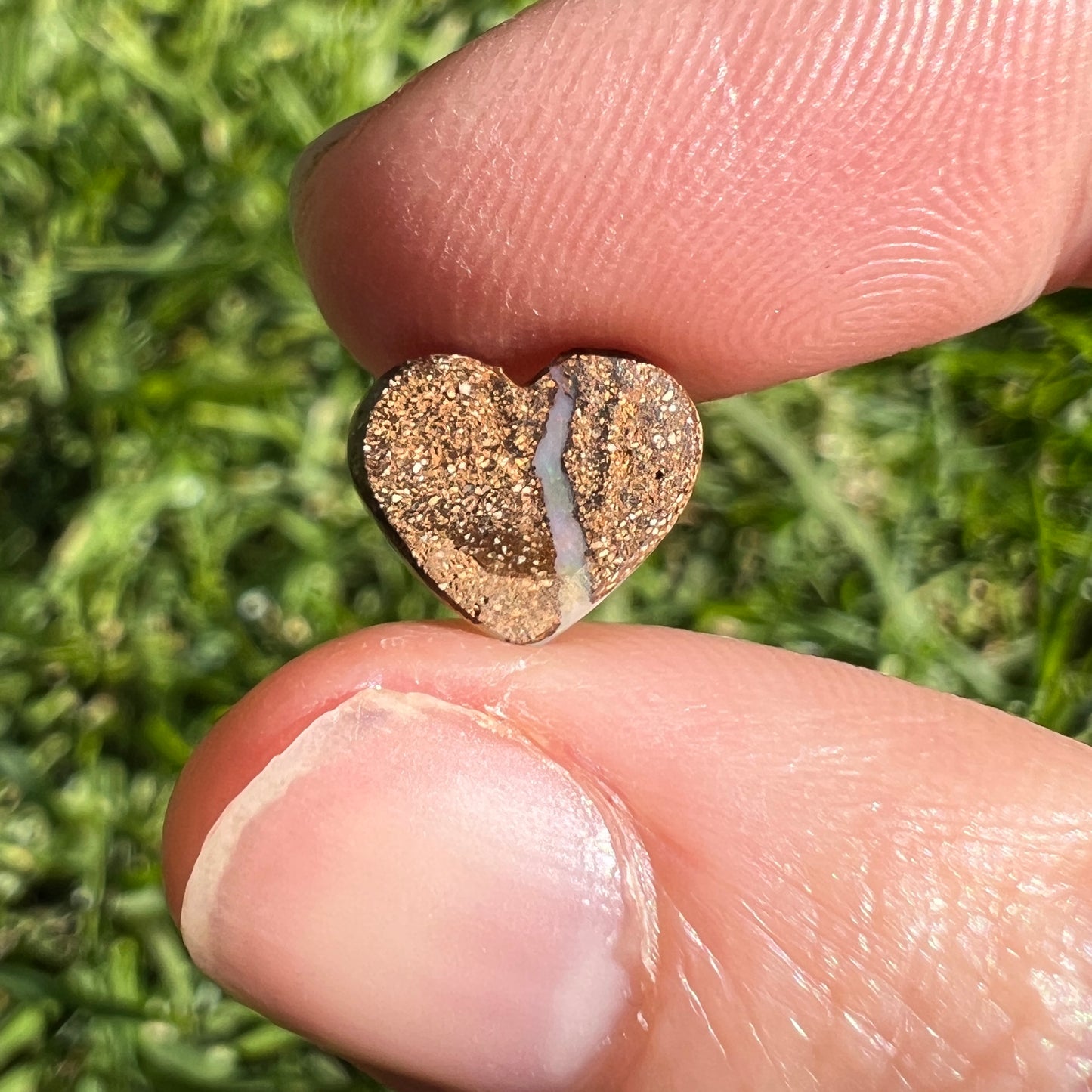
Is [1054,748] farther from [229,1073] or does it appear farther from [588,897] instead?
[229,1073]

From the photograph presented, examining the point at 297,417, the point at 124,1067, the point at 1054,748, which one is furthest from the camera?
the point at 297,417

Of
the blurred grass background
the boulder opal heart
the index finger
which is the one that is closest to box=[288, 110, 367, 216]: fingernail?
the index finger

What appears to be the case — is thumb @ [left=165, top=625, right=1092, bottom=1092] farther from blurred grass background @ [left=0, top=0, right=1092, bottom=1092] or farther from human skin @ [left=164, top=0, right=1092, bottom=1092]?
blurred grass background @ [left=0, top=0, right=1092, bottom=1092]

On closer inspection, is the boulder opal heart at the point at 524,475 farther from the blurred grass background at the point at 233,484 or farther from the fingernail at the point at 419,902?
the blurred grass background at the point at 233,484

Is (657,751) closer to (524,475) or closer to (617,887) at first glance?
(617,887)

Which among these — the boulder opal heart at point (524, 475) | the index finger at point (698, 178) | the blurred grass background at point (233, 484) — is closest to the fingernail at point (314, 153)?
the index finger at point (698, 178)

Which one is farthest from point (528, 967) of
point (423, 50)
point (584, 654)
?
point (423, 50)
